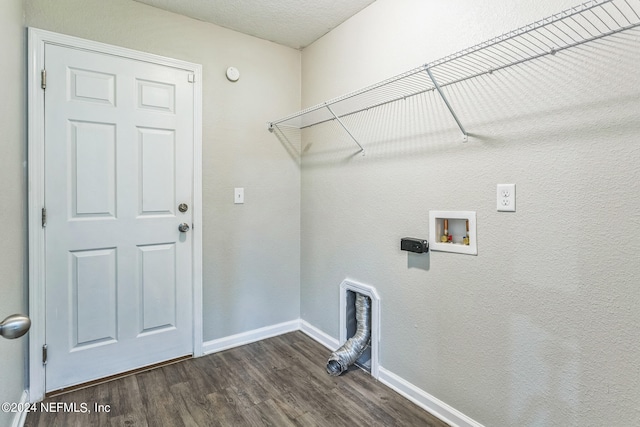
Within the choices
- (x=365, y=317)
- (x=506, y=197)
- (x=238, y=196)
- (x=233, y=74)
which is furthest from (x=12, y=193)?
(x=506, y=197)

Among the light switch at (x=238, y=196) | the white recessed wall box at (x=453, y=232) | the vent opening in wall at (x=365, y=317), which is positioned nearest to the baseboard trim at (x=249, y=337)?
the vent opening in wall at (x=365, y=317)

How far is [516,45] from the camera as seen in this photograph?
4.60ft

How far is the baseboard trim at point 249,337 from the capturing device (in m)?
2.42

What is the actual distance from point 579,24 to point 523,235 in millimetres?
777

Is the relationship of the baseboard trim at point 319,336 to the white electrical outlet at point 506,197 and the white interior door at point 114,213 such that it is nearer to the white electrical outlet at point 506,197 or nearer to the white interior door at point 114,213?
the white interior door at point 114,213

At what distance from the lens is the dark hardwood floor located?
1.70 meters

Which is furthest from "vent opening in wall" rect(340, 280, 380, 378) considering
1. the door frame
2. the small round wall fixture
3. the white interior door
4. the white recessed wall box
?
the door frame

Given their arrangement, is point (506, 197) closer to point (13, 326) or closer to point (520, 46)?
point (520, 46)

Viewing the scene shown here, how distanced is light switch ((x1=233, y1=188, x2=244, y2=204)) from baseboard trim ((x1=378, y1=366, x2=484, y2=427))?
58.9 inches

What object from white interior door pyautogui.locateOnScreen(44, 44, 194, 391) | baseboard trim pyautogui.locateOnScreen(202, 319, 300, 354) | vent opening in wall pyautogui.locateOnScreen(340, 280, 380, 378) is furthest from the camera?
baseboard trim pyautogui.locateOnScreen(202, 319, 300, 354)

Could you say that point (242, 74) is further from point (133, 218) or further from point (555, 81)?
point (555, 81)

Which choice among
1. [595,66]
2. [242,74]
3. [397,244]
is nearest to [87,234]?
[242,74]

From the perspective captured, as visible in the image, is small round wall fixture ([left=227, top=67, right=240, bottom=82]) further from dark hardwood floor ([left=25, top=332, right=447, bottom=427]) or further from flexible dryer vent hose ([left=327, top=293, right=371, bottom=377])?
dark hardwood floor ([left=25, top=332, right=447, bottom=427])

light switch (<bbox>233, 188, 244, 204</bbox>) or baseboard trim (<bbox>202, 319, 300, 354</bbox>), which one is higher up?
light switch (<bbox>233, 188, 244, 204</bbox>)
